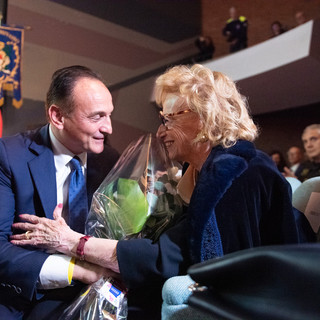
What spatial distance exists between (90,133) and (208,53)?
6.47 meters

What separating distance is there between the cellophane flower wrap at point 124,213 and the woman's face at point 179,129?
105 mm

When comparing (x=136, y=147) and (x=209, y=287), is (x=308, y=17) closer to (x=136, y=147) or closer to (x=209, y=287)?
(x=136, y=147)

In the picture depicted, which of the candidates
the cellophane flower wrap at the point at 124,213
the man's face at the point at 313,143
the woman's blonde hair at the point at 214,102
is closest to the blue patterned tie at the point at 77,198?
the cellophane flower wrap at the point at 124,213

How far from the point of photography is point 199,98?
134cm

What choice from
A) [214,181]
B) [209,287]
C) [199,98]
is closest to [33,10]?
[199,98]

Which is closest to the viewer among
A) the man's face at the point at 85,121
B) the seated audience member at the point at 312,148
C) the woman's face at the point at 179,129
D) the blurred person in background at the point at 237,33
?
the woman's face at the point at 179,129

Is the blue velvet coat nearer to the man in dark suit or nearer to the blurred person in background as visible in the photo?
the man in dark suit

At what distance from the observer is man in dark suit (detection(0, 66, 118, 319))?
123 cm

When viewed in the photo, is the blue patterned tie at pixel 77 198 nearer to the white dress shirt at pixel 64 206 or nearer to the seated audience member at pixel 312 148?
the white dress shirt at pixel 64 206

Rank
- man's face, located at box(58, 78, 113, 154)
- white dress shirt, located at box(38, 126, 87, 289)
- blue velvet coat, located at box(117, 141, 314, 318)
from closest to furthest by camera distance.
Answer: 1. blue velvet coat, located at box(117, 141, 314, 318)
2. white dress shirt, located at box(38, 126, 87, 289)
3. man's face, located at box(58, 78, 113, 154)

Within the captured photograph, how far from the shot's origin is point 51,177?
143 cm

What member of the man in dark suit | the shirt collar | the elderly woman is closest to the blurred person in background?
the man in dark suit

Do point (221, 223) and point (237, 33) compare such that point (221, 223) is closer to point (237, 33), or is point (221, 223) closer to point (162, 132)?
point (162, 132)

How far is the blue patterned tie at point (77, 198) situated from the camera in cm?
138
